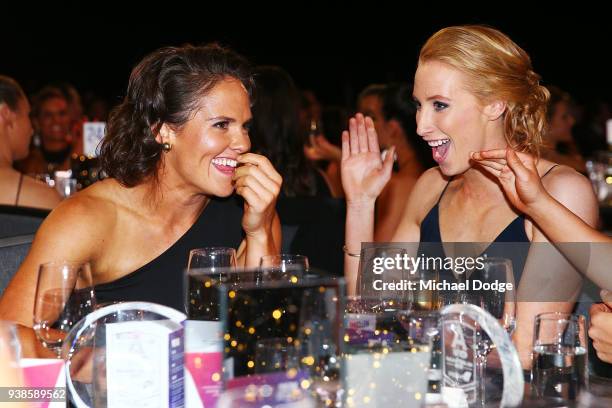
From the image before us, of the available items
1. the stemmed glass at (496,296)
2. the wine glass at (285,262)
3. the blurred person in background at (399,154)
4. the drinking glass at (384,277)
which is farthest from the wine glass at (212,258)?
the blurred person in background at (399,154)

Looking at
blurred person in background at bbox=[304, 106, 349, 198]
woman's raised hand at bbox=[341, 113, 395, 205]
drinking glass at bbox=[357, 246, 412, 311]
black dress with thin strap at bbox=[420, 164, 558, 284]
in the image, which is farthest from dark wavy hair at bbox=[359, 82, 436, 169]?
drinking glass at bbox=[357, 246, 412, 311]

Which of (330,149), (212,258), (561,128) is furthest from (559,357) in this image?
(561,128)

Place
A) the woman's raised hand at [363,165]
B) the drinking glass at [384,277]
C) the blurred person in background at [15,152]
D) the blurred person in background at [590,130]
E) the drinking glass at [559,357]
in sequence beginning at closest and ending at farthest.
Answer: the drinking glass at [559,357] < the drinking glass at [384,277] < the woman's raised hand at [363,165] < the blurred person in background at [15,152] < the blurred person in background at [590,130]

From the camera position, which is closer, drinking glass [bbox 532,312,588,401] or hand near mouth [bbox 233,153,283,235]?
drinking glass [bbox 532,312,588,401]

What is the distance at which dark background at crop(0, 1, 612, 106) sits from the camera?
10.9 metres

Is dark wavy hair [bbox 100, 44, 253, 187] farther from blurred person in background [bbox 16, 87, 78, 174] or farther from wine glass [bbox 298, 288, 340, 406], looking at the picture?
blurred person in background [bbox 16, 87, 78, 174]

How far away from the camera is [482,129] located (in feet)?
8.60

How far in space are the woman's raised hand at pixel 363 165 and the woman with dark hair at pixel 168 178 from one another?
0.35 m

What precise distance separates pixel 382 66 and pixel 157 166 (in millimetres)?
9101

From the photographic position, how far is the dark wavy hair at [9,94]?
446 cm

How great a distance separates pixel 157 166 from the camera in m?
2.75

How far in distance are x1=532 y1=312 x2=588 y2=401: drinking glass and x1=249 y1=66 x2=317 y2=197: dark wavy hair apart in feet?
8.70

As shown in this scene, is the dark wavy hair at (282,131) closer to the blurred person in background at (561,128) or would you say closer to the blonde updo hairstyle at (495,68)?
the blonde updo hairstyle at (495,68)

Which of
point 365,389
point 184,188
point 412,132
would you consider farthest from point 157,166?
point 412,132
